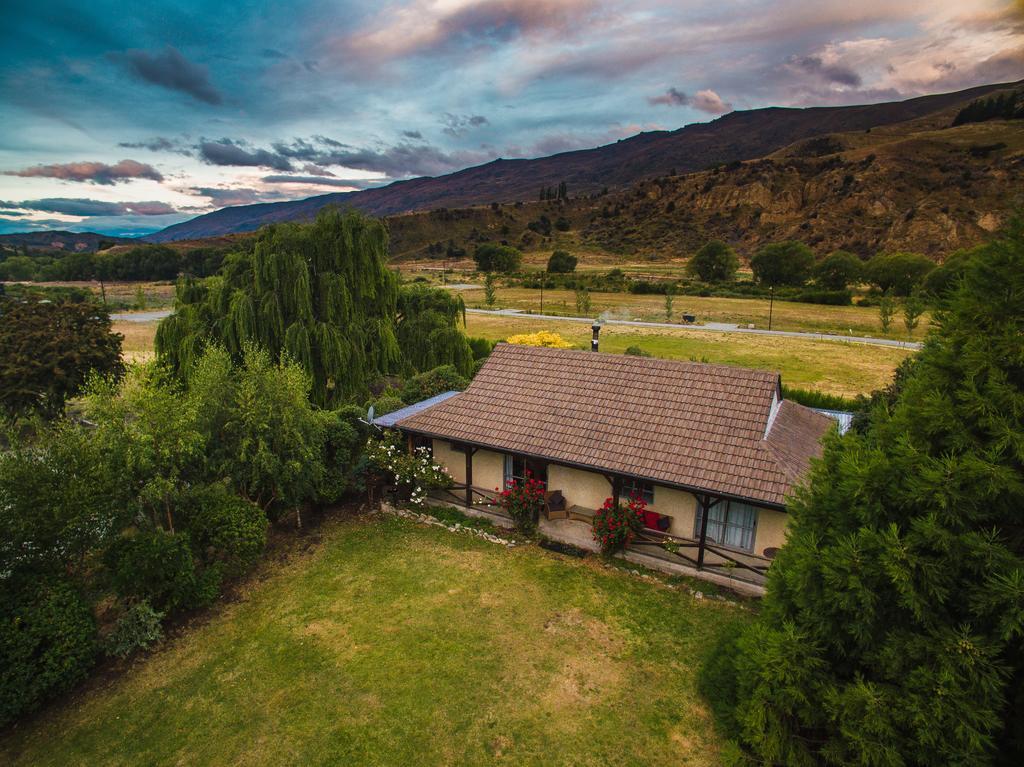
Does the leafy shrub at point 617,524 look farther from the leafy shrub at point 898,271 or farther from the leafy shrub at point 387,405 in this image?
the leafy shrub at point 898,271

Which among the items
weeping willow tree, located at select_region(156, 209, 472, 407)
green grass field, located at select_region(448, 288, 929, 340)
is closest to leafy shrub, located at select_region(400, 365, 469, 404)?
weeping willow tree, located at select_region(156, 209, 472, 407)

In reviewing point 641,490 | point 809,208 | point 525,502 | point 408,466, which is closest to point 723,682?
point 641,490

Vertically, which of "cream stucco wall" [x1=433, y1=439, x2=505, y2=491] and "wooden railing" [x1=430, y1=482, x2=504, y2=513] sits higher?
"cream stucco wall" [x1=433, y1=439, x2=505, y2=491]

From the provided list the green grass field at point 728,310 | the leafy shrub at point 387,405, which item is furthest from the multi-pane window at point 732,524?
the green grass field at point 728,310

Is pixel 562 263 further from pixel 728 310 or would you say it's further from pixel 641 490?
pixel 641 490

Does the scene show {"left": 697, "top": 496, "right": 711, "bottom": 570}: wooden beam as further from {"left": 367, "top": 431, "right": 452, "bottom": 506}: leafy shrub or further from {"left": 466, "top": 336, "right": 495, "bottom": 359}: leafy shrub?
{"left": 466, "top": 336, "right": 495, "bottom": 359}: leafy shrub
